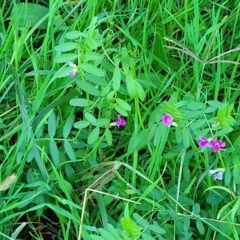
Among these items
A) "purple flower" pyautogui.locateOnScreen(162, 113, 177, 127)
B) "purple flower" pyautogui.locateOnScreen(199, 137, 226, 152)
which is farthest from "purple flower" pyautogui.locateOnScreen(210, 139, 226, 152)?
"purple flower" pyautogui.locateOnScreen(162, 113, 177, 127)

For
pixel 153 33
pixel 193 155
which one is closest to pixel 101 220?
pixel 193 155

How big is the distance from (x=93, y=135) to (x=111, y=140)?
0.05 meters

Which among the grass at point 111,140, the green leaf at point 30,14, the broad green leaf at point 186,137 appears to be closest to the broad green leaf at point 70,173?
the grass at point 111,140

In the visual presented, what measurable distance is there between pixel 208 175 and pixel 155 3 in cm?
59

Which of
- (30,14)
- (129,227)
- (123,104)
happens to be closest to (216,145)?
(123,104)

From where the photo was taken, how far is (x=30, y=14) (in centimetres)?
189

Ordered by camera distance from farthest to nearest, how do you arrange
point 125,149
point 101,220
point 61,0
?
point 61,0
point 125,149
point 101,220

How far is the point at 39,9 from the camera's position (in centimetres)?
191

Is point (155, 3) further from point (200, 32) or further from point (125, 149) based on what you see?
point (125, 149)

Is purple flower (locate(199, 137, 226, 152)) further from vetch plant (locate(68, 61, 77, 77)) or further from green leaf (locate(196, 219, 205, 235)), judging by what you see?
vetch plant (locate(68, 61, 77, 77))

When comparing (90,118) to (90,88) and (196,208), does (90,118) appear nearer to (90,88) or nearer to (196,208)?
(90,88)

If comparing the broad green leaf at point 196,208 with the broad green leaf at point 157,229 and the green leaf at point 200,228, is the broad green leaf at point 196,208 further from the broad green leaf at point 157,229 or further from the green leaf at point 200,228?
the broad green leaf at point 157,229

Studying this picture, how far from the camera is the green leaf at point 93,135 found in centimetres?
154

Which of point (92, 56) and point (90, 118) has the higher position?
point (92, 56)
